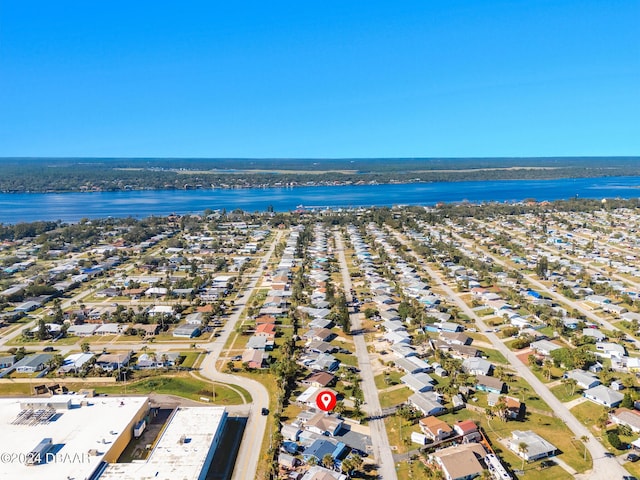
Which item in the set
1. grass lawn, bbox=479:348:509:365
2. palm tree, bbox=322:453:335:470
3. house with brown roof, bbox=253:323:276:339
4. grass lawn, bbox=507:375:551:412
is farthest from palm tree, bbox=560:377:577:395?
house with brown roof, bbox=253:323:276:339

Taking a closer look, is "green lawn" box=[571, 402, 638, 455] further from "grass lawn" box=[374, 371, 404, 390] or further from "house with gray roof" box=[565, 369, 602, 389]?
"grass lawn" box=[374, 371, 404, 390]

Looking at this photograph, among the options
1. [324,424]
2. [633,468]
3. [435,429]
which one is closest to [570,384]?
[633,468]

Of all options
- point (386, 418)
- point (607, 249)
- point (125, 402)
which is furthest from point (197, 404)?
point (607, 249)

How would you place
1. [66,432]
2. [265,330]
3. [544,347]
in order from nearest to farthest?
[66,432]
[544,347]
[265,330]

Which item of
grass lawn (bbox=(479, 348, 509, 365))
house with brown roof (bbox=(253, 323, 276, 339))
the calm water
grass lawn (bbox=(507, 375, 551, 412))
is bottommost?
grass lawn (bbox=(507, 375, 551, 412))

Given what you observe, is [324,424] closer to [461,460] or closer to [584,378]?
[461,460]

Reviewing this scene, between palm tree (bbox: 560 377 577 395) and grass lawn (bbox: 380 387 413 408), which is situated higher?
palm tree (bbox: 560 377 577 395)

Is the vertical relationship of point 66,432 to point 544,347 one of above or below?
above
